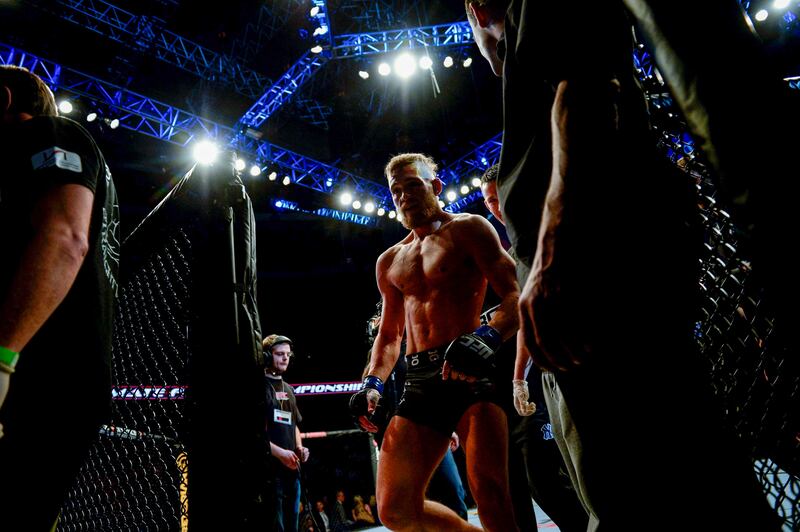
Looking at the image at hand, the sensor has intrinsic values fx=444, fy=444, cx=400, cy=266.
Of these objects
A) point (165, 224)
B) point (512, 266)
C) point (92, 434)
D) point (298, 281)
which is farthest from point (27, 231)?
point (298, 281)

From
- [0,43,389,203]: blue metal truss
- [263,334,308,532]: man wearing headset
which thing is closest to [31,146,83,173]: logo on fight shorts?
[263,334,308,532]: man wearing headset

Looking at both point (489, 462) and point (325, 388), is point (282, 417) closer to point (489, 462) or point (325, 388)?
point (489, 462)

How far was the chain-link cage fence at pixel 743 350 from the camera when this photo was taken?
111 cm

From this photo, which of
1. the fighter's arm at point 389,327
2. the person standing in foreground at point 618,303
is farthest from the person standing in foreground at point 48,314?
the fighter's arm at point 389,327

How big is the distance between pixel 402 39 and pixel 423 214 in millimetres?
5732

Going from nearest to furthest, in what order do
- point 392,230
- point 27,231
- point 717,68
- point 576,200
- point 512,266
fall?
1. point 717,68
2. point 576,200
3. point 27,231
4. point 512,266
5. point 392,230

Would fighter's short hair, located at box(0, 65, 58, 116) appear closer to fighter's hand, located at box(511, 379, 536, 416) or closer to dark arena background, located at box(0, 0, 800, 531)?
dark arena background, located at box(0, 0, 800, 531)

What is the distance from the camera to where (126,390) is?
7.43ft

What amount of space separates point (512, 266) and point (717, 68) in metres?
1.66

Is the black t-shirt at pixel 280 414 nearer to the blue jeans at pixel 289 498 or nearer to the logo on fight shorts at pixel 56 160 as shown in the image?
the blue jeans at pixel 289 498

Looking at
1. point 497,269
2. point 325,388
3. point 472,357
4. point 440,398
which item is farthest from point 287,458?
point 325,388

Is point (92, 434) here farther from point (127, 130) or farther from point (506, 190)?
point (127, 130)

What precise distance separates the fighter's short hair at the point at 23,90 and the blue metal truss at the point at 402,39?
21.0 feet

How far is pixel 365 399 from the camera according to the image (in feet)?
7.73
